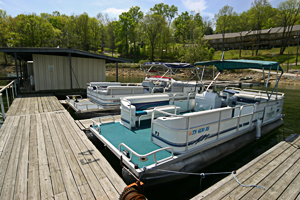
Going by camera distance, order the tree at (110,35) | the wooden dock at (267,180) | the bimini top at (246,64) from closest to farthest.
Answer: the wooden dock at (267,180) < the bimini top at (246,64) < the tree at (110,35)

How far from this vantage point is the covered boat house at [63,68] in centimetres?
1276

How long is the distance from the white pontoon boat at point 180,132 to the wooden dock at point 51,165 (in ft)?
1.97

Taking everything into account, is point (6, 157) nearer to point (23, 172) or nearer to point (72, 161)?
point (23, 172)

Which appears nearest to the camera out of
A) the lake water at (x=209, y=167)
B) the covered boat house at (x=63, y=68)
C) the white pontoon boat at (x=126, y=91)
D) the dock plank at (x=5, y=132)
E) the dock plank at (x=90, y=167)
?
the dock plank at (x=90, y=167)

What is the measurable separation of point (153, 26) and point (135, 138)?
52.4m

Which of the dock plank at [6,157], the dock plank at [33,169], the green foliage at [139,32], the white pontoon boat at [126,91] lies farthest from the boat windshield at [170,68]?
the green foliage at [139,32]

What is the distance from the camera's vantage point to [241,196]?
3.39 metres

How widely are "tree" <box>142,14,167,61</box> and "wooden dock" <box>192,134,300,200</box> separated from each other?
171 feet

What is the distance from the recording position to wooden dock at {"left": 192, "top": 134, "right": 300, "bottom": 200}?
11.4 feet

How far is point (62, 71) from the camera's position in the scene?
13.9m

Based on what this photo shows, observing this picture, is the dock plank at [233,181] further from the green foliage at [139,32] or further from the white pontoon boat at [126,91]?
the green foliage at [139,32]

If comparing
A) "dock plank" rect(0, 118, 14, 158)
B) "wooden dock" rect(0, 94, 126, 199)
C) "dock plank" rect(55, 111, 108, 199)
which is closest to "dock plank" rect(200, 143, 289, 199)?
"wooden dock" rect(0, 94, 126, 199)

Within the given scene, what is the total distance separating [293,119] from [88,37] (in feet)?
191

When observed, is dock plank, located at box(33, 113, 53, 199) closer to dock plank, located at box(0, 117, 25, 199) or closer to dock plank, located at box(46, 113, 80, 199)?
dock plank, located at box(46, 113, 80, 199)
